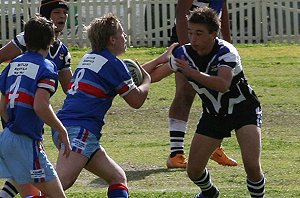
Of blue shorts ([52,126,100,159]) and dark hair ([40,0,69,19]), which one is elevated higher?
dark hair ([40,0,69,19])

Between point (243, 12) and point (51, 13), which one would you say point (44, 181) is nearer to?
point (51, 13)

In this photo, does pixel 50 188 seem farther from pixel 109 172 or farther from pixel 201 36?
pixel 201 36

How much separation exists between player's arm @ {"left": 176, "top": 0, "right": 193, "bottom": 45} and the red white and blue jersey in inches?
96.3

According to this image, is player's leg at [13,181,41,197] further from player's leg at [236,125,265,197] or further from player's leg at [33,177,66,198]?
player's leg at [236,125,265,197]

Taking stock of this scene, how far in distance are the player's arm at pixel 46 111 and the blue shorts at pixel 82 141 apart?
0.51 meters

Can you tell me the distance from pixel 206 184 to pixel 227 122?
616mm

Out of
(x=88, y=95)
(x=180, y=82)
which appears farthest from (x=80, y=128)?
(x=180, y=82)

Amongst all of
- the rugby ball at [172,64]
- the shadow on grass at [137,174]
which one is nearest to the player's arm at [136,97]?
the rugby ball at [172,64]

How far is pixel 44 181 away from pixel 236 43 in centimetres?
1664

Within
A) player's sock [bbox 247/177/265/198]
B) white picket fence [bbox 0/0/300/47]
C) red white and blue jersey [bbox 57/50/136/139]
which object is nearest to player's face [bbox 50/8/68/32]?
red white and blue jersey [bbox 57/50/136/139]

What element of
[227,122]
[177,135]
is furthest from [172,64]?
[177,135]

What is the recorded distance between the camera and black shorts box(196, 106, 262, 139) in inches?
340

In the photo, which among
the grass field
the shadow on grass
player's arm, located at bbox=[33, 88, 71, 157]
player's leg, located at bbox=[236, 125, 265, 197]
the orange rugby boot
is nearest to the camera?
player's arm, located at bbox=[33, 88, 71, 157]

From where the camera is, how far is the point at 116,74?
8.15 metres
